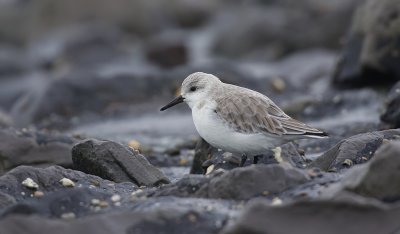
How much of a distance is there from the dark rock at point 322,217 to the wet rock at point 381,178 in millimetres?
399

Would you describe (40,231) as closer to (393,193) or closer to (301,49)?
(393,193)

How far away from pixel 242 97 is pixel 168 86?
351 inches

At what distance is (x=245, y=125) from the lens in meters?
8.49

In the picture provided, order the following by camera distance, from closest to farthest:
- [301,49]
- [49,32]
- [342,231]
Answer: [342,231]
[301,49]
[49,32]

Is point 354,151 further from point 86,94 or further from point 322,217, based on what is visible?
point 86,94

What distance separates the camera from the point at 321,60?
67.3ft

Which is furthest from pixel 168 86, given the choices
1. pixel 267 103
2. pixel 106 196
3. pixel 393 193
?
pixel 393 193

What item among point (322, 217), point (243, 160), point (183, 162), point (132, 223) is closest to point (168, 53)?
point (183, 162)

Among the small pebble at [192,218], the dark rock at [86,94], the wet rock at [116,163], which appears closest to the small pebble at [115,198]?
the small pebble at [192,218]

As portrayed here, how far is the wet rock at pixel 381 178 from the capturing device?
20.3ft

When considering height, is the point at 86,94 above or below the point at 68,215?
above

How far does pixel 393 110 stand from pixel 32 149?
4823 mm

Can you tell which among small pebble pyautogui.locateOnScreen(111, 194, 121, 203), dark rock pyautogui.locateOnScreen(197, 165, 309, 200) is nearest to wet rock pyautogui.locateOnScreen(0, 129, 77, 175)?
small pebble pyautogui.locateOnScreen(111, 194, 121, 203)

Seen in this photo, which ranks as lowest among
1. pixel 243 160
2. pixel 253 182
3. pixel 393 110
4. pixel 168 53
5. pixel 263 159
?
pixel 253 182
